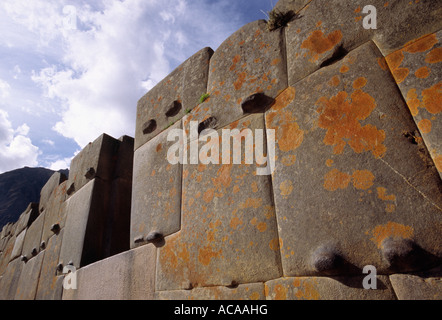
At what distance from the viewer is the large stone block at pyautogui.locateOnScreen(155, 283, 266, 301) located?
1177mm

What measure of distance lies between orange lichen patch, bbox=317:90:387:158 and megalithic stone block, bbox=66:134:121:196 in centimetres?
230

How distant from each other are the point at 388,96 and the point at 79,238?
267 centimetres

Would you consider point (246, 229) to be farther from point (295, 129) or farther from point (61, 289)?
point (61, 289)

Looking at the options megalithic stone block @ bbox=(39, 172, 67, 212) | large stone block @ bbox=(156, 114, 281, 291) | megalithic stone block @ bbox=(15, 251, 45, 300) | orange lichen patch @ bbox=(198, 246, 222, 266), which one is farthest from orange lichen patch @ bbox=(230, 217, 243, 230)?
megalithic stone block @ bbox=(39, 172, 67, 212)

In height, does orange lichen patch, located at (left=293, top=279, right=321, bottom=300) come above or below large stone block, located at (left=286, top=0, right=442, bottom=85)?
below

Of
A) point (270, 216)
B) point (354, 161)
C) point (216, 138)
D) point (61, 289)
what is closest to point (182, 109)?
point (216, 138)

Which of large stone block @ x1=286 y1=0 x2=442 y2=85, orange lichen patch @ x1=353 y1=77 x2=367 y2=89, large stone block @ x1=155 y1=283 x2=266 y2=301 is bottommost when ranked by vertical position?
large stone block @ x1=155 y1=283 x2=266 y2=301

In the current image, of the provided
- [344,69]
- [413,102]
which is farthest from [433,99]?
[344,69]

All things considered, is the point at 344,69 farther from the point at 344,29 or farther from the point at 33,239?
the point at 33,239

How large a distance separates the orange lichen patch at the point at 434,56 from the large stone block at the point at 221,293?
46.2 inches

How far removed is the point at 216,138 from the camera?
1.65 metres

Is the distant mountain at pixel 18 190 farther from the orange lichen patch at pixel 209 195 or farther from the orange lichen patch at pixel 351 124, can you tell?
the orange lichen patch at pixel 351 124

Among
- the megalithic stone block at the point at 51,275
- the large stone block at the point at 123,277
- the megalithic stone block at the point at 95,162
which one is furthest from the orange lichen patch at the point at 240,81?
the megalithic stone block at the point at 51,275

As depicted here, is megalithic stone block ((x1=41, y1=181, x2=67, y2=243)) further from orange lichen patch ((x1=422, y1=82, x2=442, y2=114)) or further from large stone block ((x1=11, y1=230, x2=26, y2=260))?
orange lichen patch ((x1=422, y1=82, x2=442, y2=114))
